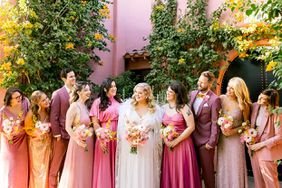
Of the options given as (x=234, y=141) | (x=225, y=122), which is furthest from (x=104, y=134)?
(x=234, y=141)

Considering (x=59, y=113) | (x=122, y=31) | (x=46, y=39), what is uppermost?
(x=122, y=31)

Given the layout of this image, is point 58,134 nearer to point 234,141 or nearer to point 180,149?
point 180,149

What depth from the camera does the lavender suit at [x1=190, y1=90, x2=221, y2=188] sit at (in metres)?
4.81

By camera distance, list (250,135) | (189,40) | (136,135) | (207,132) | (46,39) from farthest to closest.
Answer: (189,40), (46,39), (207,132), (250,135), (136,135)

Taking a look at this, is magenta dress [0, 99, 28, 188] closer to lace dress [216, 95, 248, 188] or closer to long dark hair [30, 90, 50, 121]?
long dark hair [30, 90, 50, 121]

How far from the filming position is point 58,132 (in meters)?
5.09

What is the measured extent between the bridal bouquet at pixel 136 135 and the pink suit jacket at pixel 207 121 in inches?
32.4

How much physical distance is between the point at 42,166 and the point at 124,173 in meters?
1.36

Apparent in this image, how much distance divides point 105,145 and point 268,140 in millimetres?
2245

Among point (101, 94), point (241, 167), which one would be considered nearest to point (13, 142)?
point (101, 94)

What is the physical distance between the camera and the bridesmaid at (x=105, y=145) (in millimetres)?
4785

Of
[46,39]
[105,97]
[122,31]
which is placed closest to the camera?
[105,97]

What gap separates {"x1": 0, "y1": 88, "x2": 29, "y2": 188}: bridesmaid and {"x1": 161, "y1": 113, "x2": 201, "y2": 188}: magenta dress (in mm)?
2165

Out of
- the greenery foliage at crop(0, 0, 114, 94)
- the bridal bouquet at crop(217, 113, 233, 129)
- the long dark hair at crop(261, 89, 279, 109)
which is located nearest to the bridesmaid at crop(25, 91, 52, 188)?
the greenery foliage at crop(0, 0, 114, 94)
